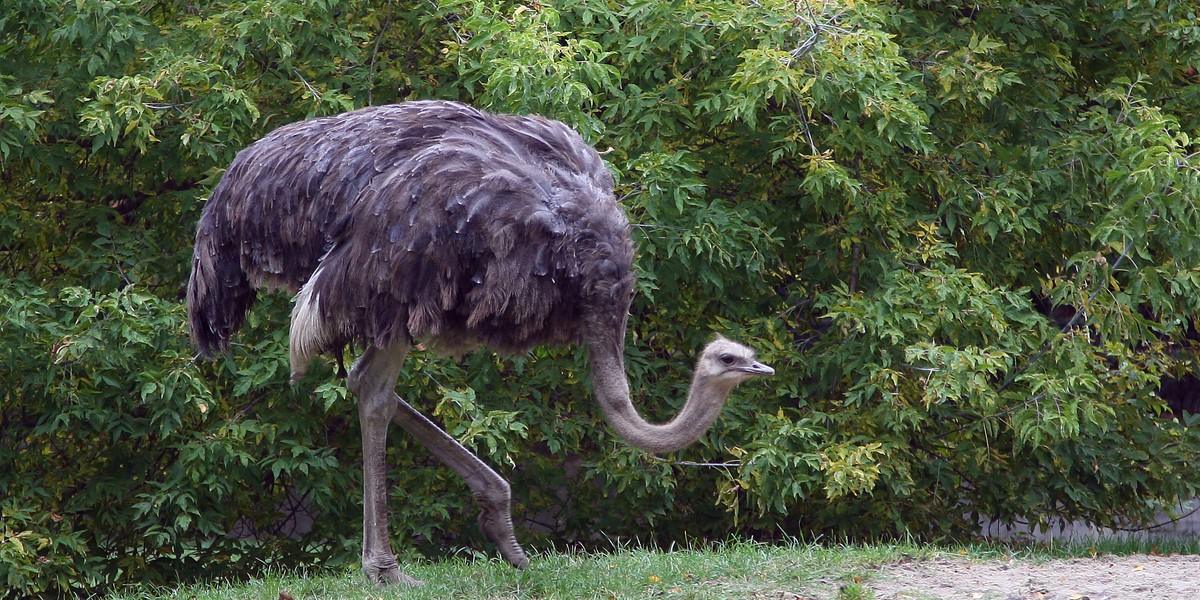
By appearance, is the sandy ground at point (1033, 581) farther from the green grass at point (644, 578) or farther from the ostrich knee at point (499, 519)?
the ostrich knee at point (499, 519)

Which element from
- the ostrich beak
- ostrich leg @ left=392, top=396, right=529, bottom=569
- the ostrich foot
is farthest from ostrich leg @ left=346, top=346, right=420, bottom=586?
the ostrich beak

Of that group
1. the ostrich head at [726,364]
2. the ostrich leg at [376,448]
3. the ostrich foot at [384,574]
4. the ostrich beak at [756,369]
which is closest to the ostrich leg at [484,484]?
the ostrich leg at [376,448]

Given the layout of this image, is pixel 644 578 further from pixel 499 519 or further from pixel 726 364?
pixel 726 364

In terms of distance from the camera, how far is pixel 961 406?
7.12 meters

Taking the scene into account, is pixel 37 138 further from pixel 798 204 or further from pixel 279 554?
pixel 798 204

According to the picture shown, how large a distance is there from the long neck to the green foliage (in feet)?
4.02

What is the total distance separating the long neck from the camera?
17.4 feet

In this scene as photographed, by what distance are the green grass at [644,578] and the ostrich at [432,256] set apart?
0.23 metres

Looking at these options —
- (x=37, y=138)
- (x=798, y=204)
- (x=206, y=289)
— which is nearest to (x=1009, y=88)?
(x=798, y=204)

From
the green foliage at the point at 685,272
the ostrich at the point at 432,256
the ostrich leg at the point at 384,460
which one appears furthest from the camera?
the green foliage at the point at 685,272

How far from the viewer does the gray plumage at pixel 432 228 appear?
5.27 m

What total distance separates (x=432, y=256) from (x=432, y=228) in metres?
0.10

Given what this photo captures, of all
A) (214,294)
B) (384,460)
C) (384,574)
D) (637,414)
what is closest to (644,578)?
(637,414)

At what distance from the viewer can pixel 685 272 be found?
729 cm
